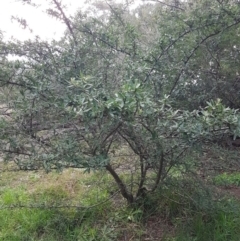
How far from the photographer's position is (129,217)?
2479mm

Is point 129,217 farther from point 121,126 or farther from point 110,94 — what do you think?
point 110,94

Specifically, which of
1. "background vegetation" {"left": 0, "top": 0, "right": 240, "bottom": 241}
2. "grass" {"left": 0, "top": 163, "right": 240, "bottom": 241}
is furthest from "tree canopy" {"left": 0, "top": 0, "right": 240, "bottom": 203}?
"grass" {"left": 0, "top": 163, "right": 240, "bottom": 241}

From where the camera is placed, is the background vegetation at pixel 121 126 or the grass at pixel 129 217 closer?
the background vegetation at pixel 121 126

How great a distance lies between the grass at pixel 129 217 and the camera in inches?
92.0

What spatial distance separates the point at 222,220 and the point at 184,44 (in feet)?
4.16

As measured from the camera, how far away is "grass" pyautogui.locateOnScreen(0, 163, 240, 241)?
2.34 metres

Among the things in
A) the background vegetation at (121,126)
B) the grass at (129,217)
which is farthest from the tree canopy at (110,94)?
the grass at (129,217)

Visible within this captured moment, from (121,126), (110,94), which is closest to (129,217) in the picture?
(121,126)

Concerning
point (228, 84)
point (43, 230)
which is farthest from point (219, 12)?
point (43, 230)

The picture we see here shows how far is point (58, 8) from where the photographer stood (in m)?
2.15

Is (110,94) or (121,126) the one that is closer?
(110,94)

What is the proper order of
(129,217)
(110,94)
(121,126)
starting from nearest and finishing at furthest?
(110,94) → (121,126) → (129,217)

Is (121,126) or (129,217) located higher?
(121,126)

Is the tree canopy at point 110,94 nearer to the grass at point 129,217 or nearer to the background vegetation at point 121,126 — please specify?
the background vegetation at point 121,126
